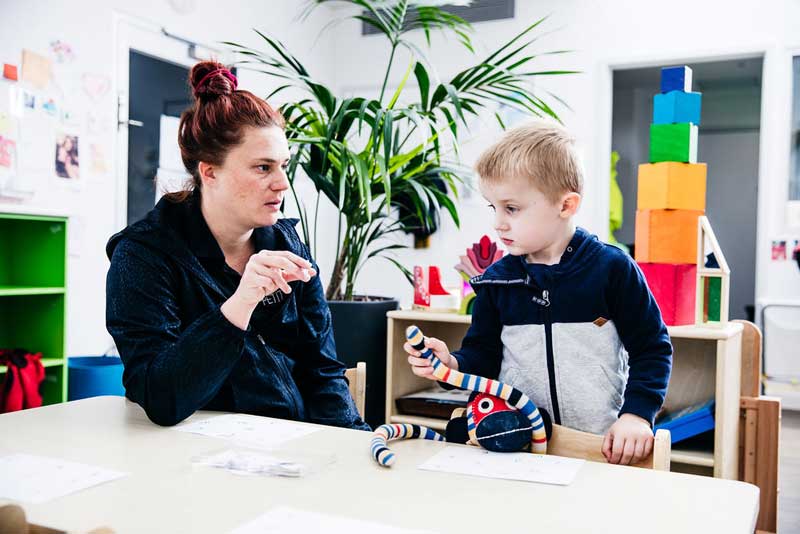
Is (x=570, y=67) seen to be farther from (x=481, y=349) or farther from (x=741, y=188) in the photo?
(x=481, y=349)

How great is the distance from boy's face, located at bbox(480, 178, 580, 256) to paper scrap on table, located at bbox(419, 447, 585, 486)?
403 mm

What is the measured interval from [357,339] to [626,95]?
4.47m

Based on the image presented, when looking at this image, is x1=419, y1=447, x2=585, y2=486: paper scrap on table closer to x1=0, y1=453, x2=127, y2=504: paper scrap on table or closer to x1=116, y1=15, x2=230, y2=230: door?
x1=0, y1=453, x2=127, y2=504: paper scrap on table

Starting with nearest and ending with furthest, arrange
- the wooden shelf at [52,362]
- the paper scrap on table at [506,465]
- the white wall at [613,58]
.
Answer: the paper scrap on table at [506,465], the wooden shelf at [52,362], the white wall at [613,58]

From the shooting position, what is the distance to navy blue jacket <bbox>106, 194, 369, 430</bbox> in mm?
1176

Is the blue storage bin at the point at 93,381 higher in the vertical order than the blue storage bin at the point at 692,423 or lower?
lower

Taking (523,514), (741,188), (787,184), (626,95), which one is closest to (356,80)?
(626,95)

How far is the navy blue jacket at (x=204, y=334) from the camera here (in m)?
1.18

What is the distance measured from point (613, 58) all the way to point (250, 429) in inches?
153

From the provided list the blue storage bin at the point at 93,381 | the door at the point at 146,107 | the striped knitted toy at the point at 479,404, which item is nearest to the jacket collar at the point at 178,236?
the striped knitted toy at the point at 479,404

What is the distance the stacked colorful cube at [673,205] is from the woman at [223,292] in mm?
1144

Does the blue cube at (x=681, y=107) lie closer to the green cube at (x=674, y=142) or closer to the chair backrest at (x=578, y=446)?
the green cube at (x=674, y=142)

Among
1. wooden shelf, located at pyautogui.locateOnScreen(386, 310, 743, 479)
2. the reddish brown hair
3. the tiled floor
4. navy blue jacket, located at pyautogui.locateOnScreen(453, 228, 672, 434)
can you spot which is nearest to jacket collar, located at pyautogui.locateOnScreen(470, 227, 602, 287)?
navy blue jacket, located at pyautogui.locateOnScreen(453, 228, 672, 434)

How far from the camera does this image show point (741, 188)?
21.5 ft
